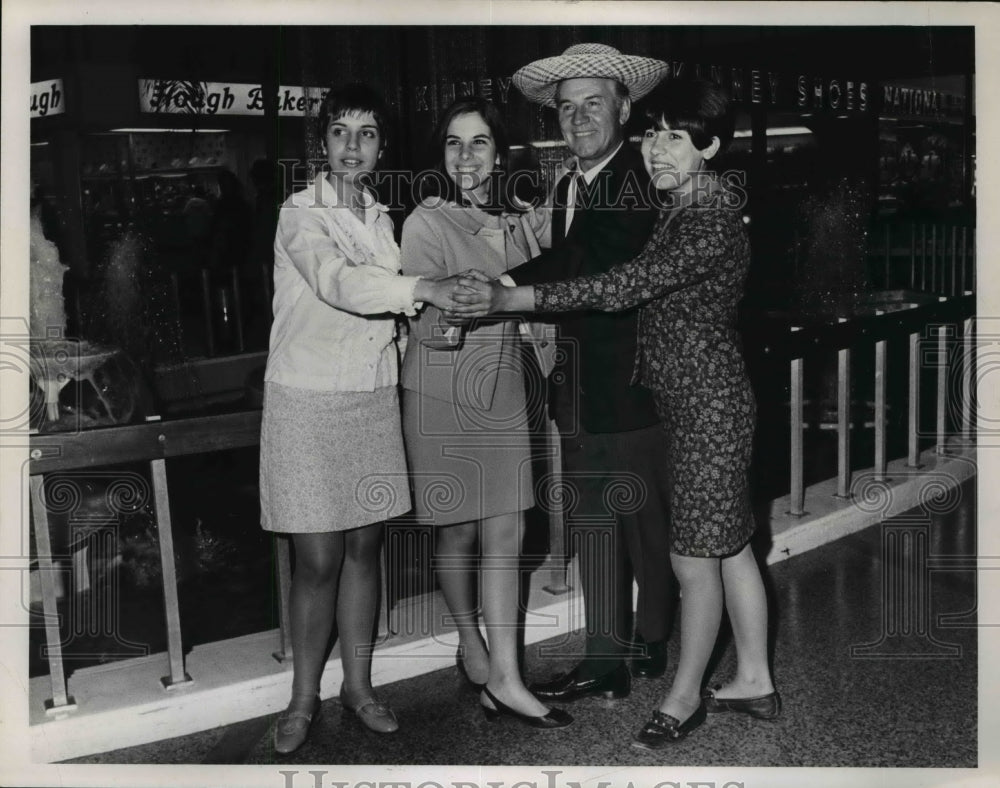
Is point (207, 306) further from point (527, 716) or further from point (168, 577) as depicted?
point (527, 716)

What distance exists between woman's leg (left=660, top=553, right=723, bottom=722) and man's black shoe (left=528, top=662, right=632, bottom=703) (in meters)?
0.24

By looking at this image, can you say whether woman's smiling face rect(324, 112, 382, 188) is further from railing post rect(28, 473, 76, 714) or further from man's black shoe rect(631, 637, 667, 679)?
man's black shoe rect(631, 637, 667, 679)

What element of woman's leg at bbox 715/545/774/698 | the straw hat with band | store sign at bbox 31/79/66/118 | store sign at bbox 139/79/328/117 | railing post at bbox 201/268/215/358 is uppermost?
store sign at bbox 139/79/328/117

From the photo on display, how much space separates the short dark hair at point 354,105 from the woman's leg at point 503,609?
1110mm

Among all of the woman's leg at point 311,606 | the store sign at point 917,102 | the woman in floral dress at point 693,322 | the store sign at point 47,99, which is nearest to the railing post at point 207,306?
the store sign at point 47,99

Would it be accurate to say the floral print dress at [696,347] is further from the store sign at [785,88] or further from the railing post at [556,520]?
the store sign at [785,88]

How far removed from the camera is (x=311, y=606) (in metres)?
3.00

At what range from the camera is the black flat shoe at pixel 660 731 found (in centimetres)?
304

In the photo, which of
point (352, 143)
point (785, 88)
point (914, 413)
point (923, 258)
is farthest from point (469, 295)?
point (923, 258)

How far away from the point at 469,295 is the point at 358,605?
2.99ft

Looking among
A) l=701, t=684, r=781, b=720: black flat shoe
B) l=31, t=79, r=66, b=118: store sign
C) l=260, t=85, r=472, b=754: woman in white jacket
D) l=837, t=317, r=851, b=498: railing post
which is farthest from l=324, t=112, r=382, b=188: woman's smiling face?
l=837, t=317, r=851, b=498: railing post

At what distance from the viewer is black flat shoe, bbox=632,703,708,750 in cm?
304

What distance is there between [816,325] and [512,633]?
1956 millimetres

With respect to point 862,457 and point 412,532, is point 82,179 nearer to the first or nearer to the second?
point 412,532
